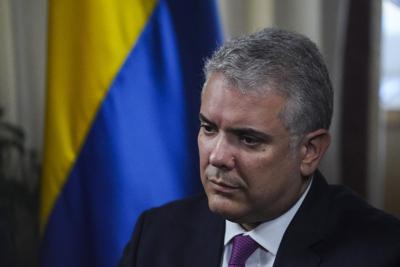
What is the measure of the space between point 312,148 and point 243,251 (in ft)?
0.90

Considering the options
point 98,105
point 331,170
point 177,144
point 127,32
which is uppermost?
point 127,32

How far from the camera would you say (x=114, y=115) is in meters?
1.95

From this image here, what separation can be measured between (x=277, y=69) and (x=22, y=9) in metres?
1.80

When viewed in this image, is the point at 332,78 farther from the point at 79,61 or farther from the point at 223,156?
the point at 223,156

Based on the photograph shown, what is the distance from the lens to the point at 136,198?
6.36 ft

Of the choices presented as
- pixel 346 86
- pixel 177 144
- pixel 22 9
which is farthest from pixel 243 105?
pixel 22 9

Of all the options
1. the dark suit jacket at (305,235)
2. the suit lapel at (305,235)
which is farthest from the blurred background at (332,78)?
the suit lapel at (305,235)

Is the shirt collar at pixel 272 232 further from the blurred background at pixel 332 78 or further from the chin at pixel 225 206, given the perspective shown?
the blurred background at pixel 332 78

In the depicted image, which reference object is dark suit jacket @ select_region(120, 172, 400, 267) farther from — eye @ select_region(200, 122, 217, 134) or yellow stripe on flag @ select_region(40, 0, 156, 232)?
yellow stripe on flag @ select_region(40, 0, 156, 232)

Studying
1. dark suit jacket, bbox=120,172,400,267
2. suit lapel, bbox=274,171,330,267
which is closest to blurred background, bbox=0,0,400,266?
dark suit jacket, bbox=120,172,400,267

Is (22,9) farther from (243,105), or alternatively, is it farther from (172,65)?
(243,105)

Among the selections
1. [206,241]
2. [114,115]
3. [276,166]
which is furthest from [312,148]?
[114,115]

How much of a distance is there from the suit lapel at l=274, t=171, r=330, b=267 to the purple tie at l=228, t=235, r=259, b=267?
62 mm

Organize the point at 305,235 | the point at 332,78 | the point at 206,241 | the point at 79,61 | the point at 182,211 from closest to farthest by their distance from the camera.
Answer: the point at 305,235 < the point at 206,241 < the point at 182,211 < the point at 79,61 < the point at 332,78
